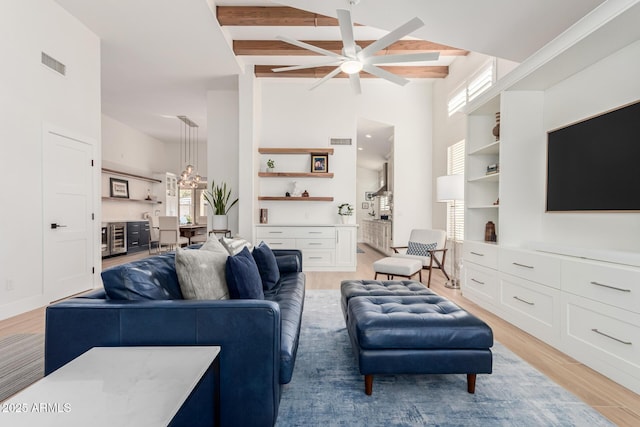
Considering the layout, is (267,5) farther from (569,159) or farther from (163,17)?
(569,159)

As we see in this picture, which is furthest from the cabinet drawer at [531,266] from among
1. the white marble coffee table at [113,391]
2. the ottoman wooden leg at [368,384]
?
the white marble coffee table at [113,391]

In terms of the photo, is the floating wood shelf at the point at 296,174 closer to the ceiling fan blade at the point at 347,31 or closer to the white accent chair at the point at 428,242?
the white accent chair at the point at 428,242

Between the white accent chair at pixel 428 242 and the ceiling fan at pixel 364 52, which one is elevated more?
the ceiling fan at pixel 364 52

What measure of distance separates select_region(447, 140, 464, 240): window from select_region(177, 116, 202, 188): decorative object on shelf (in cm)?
632

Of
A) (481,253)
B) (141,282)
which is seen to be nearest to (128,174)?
(141,282)

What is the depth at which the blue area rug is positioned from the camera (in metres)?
1.55

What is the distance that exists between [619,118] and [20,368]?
4.58 metres

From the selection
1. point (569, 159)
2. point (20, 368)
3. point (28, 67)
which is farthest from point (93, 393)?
point (28, 67)

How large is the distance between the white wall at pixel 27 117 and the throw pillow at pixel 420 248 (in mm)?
4702

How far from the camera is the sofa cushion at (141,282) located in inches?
55.2

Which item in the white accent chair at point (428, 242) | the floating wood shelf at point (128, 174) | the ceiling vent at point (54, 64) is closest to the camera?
the ceiling vent at point (54, 64)

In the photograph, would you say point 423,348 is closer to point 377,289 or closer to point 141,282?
point 377,289

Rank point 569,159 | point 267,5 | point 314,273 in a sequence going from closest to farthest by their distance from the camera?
point 569,159, point 267,5, point 314,273

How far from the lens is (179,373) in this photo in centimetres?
103
